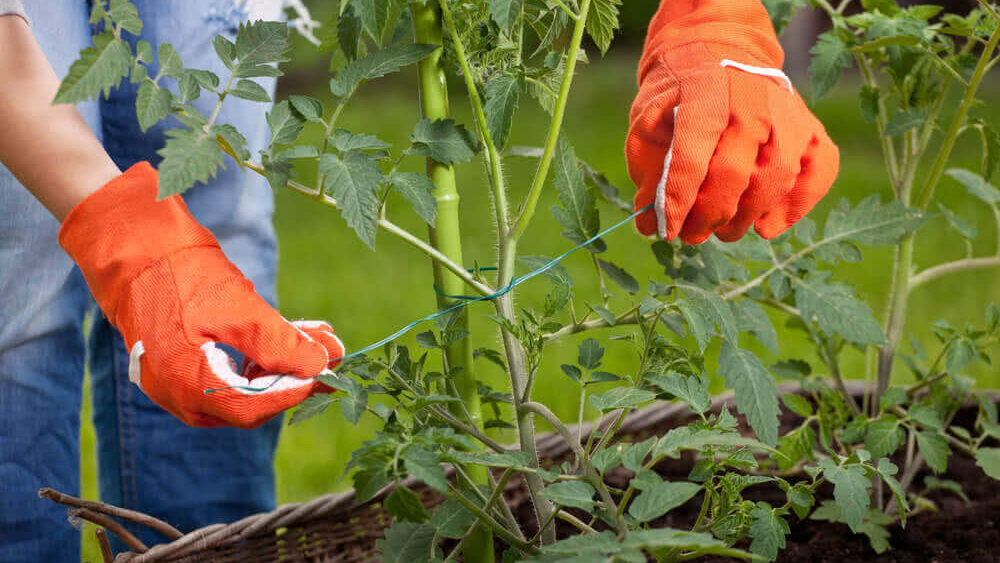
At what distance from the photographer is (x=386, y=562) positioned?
3.01ft

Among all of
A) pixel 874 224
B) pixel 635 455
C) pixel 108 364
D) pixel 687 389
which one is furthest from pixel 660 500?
pixel 108 364

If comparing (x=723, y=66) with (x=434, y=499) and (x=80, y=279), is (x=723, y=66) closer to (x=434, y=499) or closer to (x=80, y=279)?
(x=434, y=499)

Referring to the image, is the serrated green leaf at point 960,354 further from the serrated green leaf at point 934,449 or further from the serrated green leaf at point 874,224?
the serrated green leaf at point 874,224

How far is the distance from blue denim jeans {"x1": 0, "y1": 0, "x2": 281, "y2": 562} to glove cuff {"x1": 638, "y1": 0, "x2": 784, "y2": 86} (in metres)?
0.58

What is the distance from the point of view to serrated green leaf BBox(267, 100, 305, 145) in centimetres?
85

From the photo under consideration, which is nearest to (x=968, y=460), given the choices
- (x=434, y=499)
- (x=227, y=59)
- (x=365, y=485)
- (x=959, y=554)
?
(x=959, y=554)

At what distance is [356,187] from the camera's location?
2.57ft

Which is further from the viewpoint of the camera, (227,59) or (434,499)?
(434,499)

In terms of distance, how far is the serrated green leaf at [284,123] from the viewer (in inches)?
33.4

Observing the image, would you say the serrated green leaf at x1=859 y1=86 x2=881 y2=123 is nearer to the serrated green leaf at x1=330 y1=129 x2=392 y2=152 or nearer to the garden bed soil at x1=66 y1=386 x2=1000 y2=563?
the garden bed soil at x1=66 y1=386 x2=1000 y2=563

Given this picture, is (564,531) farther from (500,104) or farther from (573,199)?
(500,104)

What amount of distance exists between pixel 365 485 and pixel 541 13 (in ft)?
1.75

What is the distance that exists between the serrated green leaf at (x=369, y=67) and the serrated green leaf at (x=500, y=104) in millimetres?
83

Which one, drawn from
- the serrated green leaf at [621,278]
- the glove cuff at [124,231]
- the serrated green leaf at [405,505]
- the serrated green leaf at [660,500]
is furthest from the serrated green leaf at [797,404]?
the glove cuff at [124,231]
